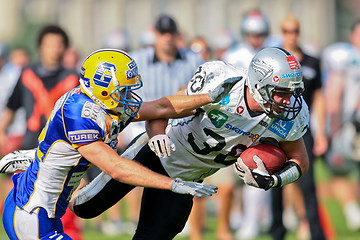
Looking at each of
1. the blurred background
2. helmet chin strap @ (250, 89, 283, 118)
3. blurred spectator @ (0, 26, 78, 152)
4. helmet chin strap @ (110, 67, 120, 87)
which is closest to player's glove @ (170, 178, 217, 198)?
helmet chin strap @ (110, 67, 120, 87)

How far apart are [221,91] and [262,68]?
1.00ft

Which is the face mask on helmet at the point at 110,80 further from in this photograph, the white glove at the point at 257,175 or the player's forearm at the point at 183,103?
the white glove at the point at 257,175

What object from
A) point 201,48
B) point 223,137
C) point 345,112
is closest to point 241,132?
point 223,137

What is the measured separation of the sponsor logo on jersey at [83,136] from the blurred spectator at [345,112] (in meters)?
4.71

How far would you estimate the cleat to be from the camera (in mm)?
4945

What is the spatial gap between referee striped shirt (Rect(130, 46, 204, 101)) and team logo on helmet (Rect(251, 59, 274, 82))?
2.64 meters

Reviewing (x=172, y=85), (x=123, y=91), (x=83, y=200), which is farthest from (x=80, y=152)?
(x=172, y=85)

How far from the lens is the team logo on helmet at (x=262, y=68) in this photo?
4.72m

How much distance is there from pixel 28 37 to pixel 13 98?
2234 centimetres

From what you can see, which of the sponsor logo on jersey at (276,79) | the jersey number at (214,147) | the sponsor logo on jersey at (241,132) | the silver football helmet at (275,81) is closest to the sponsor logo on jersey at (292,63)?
the silver football helmet at (275,81)

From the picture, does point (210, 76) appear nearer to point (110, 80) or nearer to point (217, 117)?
point (217, 117)

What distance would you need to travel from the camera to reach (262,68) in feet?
15.6

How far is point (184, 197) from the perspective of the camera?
5270mm

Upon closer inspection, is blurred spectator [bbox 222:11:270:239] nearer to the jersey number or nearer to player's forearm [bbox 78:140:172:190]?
the jersey number
